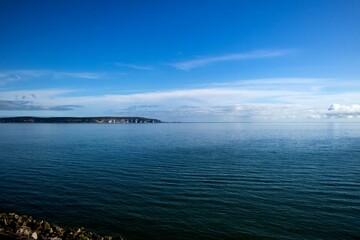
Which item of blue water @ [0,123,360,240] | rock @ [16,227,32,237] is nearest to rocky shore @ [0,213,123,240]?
rock @ [16,227,32,237]

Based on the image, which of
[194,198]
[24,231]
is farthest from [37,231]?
[194,198]

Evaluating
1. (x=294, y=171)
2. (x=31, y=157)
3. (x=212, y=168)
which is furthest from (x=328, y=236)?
(x=31, y=157)

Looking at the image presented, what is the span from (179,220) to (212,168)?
24.7 metres

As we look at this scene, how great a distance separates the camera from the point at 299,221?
26000 millimetres

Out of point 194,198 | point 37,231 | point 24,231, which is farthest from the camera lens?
point 194,198

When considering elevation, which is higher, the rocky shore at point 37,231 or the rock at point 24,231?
the rock at point 24,231

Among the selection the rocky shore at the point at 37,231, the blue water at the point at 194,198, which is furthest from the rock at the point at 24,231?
the blue water at the point at 194,198

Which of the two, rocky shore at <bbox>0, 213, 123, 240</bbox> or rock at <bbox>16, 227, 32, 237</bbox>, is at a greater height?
rock at <bbox>16, 227, 32, 237</bbox>

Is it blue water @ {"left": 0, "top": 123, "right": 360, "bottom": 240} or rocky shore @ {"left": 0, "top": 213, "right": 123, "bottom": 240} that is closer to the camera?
rocky shore @ {"left": 0, "top": 213, "right": 123, "bottom": 240}

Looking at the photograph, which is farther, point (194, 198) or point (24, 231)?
point (194, 198)

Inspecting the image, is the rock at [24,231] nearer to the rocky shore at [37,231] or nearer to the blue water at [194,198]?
the rocky shore at [37,231]

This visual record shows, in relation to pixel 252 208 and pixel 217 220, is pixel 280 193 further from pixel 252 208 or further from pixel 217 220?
pixel 217 220

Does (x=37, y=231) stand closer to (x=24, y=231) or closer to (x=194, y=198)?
(x=24, y=231)

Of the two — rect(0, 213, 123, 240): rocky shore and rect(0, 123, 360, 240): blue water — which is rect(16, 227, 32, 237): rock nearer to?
rect(0, 213, 123, 240): rocky shore
